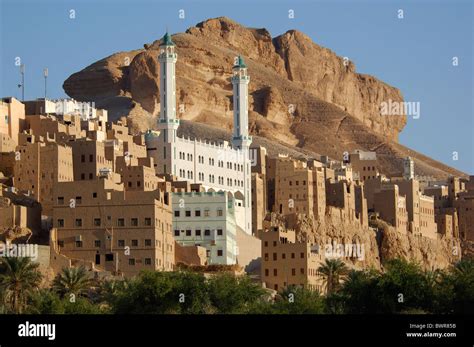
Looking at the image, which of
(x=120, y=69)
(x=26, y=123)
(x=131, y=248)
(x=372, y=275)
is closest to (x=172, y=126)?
(x=26, y=123)

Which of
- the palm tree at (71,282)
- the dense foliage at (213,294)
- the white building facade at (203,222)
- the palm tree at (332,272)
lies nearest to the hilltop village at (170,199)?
the white building facade at (203,222)

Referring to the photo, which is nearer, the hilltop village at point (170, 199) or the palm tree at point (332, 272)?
the hilltop village at point (170, 199)

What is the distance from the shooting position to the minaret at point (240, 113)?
127 m

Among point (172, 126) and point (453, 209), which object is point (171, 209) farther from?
point (453, 209)

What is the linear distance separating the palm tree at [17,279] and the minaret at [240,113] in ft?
155

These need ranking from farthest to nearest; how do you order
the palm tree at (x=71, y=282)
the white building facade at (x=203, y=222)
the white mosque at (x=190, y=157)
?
the white mosque at (x=190, y=157), the white building facade at (x=203, y=222), the palm tree at (x=71, y=282)

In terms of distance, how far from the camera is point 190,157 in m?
118

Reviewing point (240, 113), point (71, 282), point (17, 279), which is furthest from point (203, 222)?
point (17, 279)

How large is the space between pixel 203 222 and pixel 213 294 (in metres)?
24.7

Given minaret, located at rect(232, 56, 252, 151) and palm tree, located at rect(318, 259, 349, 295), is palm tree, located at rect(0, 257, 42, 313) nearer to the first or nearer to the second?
palm tree, located at rect(318, 259, 349, 295)

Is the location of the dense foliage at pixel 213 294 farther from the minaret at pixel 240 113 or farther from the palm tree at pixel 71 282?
the minaret at pixel 240 113

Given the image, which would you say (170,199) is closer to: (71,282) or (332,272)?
(332,272)

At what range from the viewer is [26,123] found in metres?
111

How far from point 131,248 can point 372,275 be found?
51.4ft
